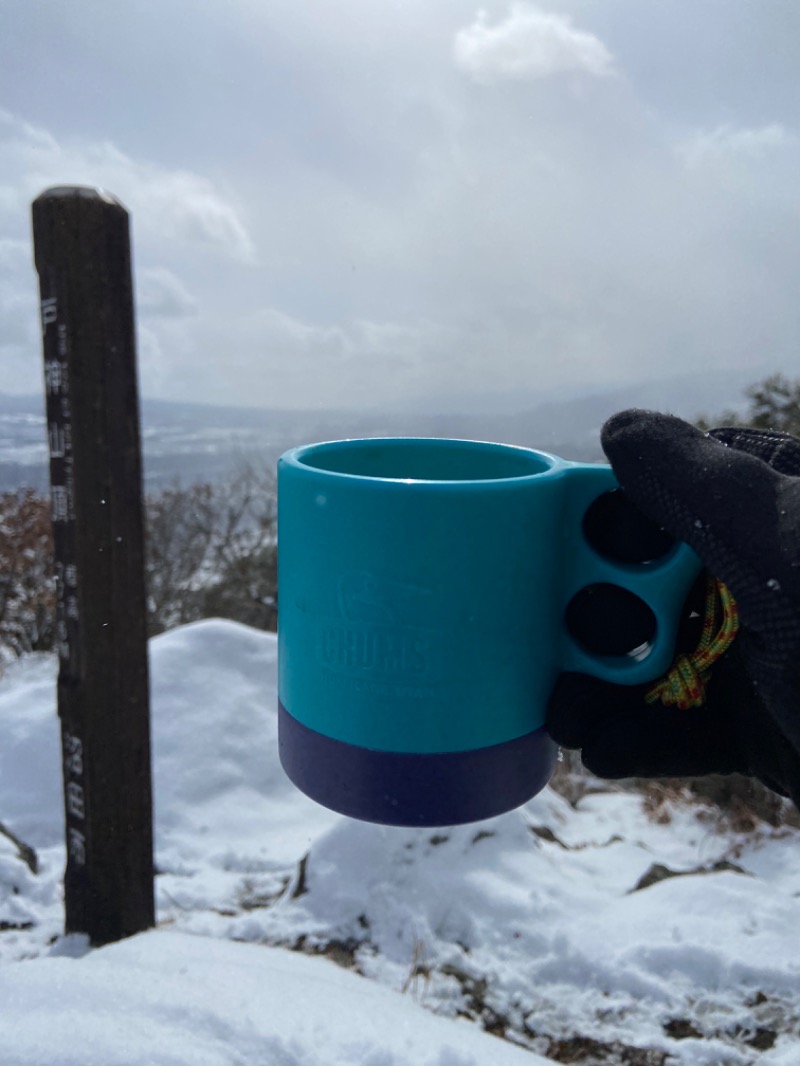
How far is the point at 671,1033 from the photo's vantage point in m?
2.04

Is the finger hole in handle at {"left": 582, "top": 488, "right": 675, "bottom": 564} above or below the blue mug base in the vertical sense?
above

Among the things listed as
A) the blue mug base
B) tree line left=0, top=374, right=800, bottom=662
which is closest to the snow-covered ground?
the blue mug base

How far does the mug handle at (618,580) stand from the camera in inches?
32.6

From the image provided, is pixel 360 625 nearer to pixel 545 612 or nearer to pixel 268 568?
pixel 545 612

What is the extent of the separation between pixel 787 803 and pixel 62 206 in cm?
368

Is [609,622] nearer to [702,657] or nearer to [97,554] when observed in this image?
[702,657]

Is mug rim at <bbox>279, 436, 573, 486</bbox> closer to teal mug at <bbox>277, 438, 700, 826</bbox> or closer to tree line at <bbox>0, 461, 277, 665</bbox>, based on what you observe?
teal mug at <bbox>277, 438, 700, 826</bbox>

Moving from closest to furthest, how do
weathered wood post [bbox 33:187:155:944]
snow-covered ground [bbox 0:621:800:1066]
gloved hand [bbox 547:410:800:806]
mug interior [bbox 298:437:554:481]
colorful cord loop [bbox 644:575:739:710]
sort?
gloved hand [bbox 547:410:800:806] < colorful cord loop [bbox 644:575:739:710] < mug interior [bbox 298:437:554:481] < snow-covered ground [bbox 0:621:800:1066] < weathered wood post [bbox 33:187:155:944]

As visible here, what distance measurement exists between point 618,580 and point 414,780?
12.1 inches

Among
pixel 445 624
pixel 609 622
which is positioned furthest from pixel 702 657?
pixel 445 624

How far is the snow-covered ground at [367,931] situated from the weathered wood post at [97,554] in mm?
245

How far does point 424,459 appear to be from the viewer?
105cm

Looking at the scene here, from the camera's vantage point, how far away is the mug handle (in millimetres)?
829

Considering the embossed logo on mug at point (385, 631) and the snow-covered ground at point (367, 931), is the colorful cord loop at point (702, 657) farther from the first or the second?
the snow-covered ground at point (367, 931)
